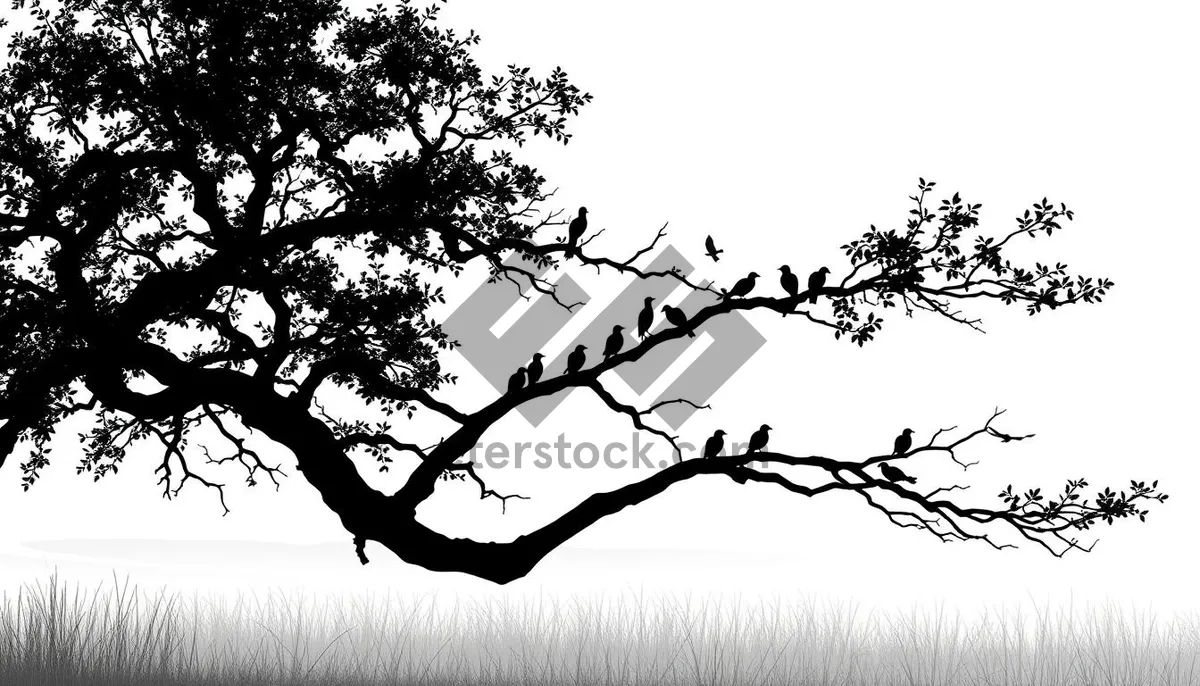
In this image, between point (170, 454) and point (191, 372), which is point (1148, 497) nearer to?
point (191, 372)

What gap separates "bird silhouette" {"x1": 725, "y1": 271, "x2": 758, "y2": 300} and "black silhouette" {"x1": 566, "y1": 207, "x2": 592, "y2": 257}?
127cm

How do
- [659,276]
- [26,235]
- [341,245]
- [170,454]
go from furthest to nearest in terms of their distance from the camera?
[170,454]
[341,245]
[26,235]
[659,276]

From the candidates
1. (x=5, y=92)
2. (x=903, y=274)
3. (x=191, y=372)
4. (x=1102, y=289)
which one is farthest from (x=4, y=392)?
(x=1102, y=289)

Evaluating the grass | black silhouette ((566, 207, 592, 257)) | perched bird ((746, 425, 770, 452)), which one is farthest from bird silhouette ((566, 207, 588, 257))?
the grass

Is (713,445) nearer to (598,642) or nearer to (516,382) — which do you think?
(516,382)

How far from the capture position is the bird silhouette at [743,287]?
26.0ft

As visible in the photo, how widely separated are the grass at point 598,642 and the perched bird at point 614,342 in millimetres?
3705

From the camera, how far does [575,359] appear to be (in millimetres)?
8211

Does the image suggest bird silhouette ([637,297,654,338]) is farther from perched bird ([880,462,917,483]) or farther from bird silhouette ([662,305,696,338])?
perched bird ([880,462,917,483])

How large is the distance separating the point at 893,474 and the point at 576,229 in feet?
10.4

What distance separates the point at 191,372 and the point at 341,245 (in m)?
1.96

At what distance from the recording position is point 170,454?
33.9 feet

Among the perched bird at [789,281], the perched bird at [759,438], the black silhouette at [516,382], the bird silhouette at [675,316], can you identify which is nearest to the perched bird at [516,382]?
the black silhouette at [516,382]

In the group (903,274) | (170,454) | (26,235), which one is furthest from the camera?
(170,454)
